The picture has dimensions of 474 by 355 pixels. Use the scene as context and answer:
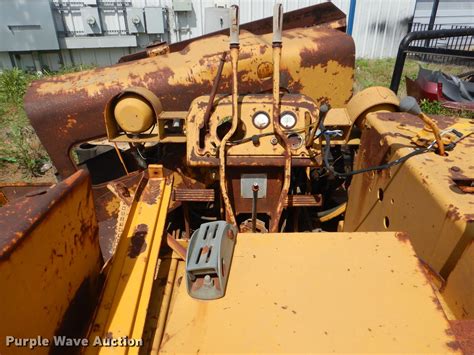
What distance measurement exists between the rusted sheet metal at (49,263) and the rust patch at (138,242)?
128 mm

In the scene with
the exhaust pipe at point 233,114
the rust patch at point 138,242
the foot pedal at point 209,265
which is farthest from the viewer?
the exhaust pipe at point 233,114

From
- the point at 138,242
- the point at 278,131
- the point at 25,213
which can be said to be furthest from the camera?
the point at 278,131

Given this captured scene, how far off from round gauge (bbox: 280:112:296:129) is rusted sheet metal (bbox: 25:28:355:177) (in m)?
0.64

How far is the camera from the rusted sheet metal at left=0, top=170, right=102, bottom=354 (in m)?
0.80

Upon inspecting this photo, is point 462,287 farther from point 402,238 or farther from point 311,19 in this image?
point 311,19

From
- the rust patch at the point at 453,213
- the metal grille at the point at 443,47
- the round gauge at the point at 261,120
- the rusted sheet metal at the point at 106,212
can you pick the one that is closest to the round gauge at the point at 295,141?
the round gauge at the point at 261,120

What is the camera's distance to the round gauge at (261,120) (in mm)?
1869

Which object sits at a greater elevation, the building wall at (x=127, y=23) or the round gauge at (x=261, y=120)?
the building wall at (x=127, y=23)

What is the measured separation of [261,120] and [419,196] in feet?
2.79

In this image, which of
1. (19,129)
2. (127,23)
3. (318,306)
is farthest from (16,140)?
(318,306)

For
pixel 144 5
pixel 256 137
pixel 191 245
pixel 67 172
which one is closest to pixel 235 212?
pixel 256 137

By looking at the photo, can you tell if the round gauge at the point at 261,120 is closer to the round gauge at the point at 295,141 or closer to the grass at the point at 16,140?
the round gauge at the point at 295,141

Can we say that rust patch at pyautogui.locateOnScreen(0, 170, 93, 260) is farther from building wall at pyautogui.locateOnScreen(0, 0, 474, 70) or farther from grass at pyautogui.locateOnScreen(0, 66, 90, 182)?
building wall at pyautogui.locateOnScreen(0, 0, 474, 70)

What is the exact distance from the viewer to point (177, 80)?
237 cm
